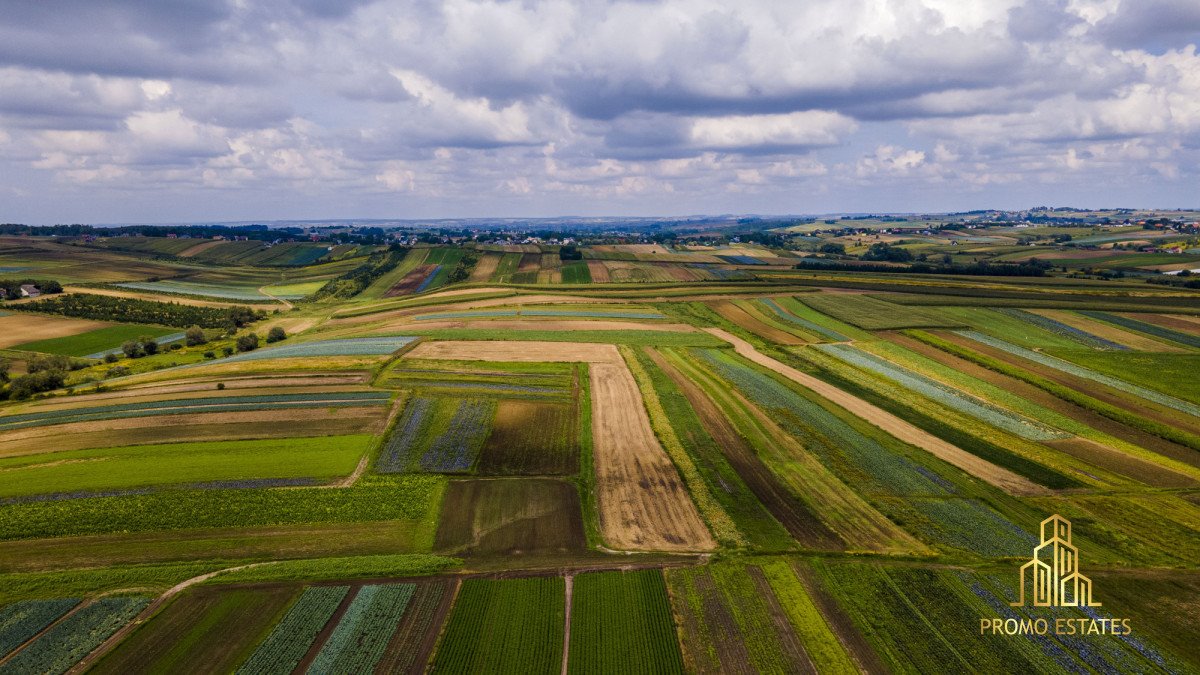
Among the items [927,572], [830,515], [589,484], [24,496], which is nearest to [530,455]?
[589,484]

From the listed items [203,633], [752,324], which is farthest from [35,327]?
[752,324]

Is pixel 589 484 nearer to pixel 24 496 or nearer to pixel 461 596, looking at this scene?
pixel 461 596

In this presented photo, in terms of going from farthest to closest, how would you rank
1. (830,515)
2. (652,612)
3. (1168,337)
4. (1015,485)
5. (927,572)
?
(1168,337) → (1015,485) → (830,515) → (927,572) → (652,612)

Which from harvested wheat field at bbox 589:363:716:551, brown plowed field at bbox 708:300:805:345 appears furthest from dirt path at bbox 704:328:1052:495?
harvested wheat field at bbox 589:363:716:551

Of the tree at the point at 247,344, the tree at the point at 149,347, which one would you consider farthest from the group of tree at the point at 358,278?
the tree at the point at 149,347

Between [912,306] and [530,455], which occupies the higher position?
[912,306]

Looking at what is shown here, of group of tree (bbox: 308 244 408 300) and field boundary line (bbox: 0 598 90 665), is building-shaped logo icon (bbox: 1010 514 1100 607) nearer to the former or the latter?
field boundary line (bbox: 0 598 90 665)

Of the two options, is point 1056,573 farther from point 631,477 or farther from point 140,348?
point 140,348
